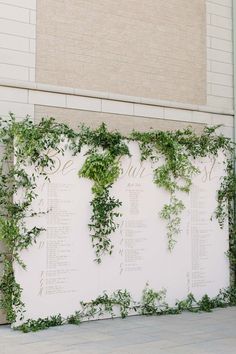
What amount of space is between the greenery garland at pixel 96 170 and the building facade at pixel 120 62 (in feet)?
1.31

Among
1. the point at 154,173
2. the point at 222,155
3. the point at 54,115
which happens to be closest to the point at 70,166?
the point at 54,115

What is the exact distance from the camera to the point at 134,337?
5.93 metres

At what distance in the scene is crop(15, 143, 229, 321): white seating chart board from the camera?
21.4 feet

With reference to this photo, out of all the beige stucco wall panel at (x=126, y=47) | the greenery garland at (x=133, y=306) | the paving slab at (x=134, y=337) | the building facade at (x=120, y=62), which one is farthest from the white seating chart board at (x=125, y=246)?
the beige stucco wall panel at (x=126, y=47)

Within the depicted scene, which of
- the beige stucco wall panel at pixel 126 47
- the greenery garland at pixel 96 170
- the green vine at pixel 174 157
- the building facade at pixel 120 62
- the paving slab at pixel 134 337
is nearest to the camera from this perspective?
the paving slab at pixel 134 337

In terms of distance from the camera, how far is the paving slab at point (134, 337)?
5375 mm

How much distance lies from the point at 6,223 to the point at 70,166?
3.42 feet

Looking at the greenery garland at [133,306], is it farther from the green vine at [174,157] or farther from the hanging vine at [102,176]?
the green vine at [174,157]

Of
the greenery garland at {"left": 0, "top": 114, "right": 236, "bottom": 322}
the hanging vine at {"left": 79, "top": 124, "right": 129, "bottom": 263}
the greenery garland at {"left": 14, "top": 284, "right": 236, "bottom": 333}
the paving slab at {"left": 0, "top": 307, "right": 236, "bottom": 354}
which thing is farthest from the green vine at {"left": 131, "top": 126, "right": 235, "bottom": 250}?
the paving slab at {"left": 0, "top": 307, "right": 236, "bottom": 354}

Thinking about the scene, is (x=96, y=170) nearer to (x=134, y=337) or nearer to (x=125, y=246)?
(x=125, y=246)

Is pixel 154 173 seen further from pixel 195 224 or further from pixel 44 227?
pixel 44 227

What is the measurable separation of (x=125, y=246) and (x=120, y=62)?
244cm

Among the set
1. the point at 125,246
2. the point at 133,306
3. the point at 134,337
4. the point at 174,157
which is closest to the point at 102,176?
the point at 125,246

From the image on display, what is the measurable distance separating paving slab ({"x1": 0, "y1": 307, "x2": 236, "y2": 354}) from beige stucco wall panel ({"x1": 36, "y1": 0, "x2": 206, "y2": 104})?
9.78ft
